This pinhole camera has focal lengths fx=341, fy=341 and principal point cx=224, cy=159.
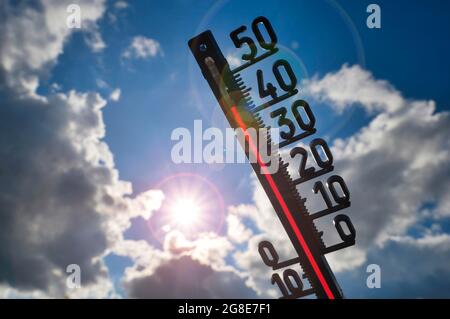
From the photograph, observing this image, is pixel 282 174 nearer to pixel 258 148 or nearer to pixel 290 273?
pixel 258 148

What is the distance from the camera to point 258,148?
250 inches
